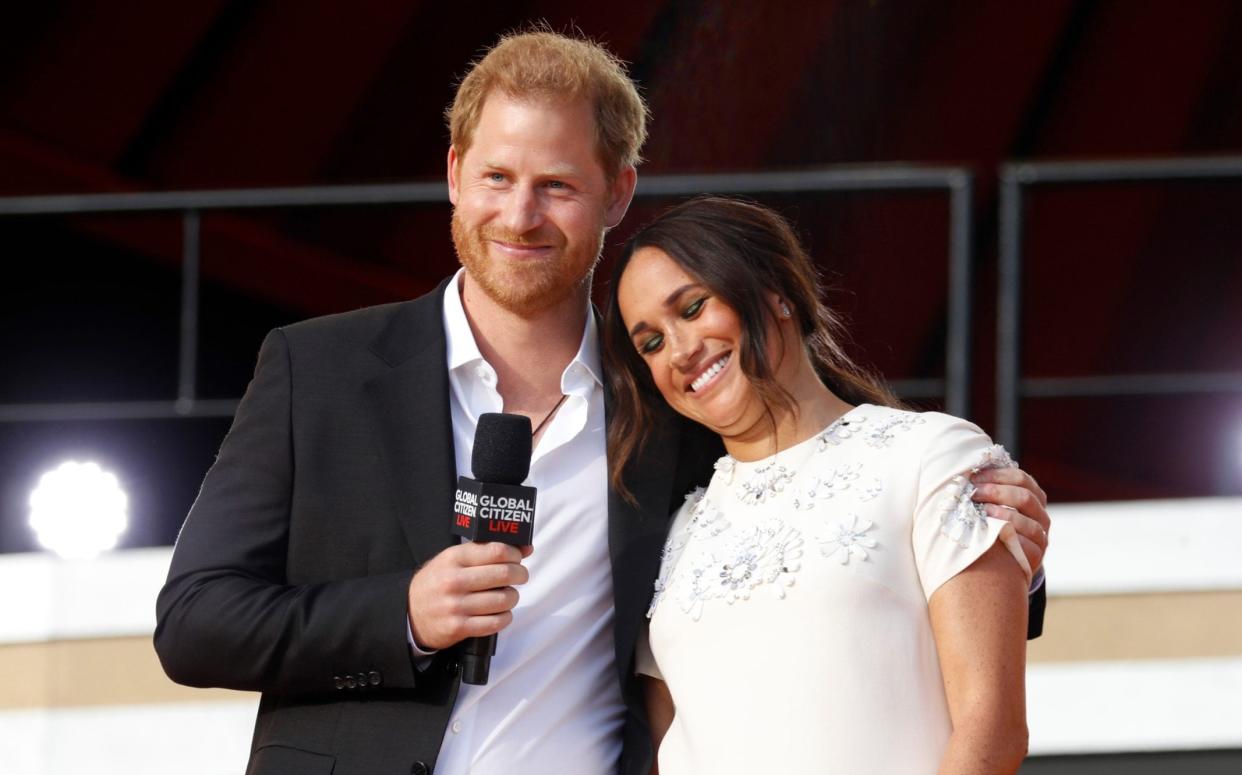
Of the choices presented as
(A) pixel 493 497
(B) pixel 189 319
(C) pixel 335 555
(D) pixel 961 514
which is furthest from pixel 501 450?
(B) pixel 189 319

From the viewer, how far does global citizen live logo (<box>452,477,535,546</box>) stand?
182 centimetres

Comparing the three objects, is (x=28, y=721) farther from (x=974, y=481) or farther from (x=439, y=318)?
(x=974, y=481)

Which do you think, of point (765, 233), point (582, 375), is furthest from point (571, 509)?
point (765, 233)

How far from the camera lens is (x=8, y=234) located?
579 centimetres

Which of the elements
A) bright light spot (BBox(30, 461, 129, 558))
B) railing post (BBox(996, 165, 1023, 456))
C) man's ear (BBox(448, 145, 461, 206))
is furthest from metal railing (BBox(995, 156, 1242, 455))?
bright light spot (BBox(30, 461, 129, 558))

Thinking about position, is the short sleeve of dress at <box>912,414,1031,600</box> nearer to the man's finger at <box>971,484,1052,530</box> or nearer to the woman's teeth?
the man's finger at <box>971,484,1052,530</box>

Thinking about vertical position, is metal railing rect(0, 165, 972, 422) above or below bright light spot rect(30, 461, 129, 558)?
above

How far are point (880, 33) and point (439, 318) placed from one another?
12.7ft

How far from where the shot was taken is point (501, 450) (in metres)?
1.87

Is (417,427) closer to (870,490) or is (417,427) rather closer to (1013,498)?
(870,490)

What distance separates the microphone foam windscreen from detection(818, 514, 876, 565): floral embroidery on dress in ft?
1.29

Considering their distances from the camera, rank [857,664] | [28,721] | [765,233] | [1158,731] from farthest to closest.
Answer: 1. [28,721]
2. [1158,731]
3. [765,233]
4. [857,664]

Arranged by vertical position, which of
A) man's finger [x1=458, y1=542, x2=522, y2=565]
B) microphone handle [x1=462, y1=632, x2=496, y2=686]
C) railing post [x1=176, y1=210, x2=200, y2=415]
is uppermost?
railing post [x1=176, y1=210, x2=200, y2=415]

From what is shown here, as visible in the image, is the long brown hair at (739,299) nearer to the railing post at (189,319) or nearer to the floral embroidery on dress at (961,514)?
the floral embroidery on dress at (961,514)
